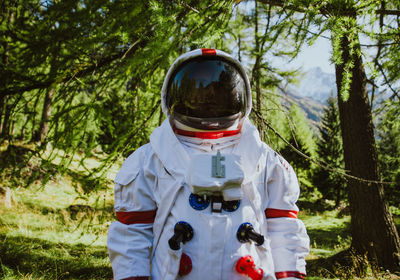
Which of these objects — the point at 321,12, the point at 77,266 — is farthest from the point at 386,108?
the point at 77,266

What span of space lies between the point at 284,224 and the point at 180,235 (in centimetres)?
74

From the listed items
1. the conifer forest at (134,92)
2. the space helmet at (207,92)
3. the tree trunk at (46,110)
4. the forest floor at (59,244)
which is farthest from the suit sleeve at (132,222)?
the tree trunk at (46,110)

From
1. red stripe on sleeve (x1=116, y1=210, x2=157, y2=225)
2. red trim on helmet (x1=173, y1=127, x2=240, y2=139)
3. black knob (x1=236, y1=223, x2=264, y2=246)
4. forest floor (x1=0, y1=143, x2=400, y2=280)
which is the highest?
red trim on helmet (x1=173, y1=127, x2=240, y2=139)

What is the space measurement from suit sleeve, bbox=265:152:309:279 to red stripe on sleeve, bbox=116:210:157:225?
827mm

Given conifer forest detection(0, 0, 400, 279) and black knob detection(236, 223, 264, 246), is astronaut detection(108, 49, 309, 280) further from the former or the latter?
conifer forest detection(0, 0, 400, 279)

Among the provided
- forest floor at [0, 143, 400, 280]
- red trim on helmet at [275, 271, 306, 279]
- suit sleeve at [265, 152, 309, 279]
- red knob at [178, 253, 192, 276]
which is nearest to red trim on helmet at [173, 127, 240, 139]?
suit sleeve at [265, 152, 309, 279]

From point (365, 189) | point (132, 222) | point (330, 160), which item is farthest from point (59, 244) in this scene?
point (330, 160)

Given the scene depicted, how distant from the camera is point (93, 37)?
101 inches

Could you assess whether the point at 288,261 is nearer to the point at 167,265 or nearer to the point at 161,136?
the point at 167,265

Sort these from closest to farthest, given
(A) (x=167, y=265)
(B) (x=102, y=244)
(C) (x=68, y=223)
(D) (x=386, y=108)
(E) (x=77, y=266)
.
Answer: (A) (x=167, y=265), (E) (x=77, y=266), (D) (x=386, y=108), (B) (x=102, y=244), (C) (x=68, y=223)

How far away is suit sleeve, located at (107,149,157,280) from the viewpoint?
157cm

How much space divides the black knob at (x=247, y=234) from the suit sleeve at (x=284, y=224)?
0.26 metres

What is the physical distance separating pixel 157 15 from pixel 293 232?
6.76ft

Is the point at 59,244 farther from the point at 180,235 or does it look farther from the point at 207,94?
the point at 207,94
